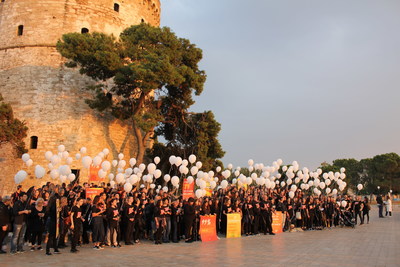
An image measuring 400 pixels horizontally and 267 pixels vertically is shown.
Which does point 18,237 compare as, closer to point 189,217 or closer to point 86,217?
point 86,217

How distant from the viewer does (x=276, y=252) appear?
9.07 m

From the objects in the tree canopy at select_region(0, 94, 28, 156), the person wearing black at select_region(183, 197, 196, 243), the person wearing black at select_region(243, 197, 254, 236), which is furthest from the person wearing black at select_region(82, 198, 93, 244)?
the tree canopy at select_region(0, 94, 28, 156)

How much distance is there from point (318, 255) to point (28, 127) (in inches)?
807

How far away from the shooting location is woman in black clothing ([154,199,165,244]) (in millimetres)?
10987

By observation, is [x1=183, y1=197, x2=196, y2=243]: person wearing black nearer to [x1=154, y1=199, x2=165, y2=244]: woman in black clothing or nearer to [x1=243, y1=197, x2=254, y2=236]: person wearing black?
[x1=154, y1=199, x2=165, y2=244]: woman in black clothing

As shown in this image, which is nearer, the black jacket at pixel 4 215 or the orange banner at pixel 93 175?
the black jacket at pixel 4 215

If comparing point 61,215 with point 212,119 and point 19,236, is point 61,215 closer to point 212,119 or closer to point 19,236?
point 19,236

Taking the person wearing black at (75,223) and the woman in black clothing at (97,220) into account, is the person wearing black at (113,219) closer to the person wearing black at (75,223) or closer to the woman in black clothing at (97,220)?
the woman in black clothing at (97,220)

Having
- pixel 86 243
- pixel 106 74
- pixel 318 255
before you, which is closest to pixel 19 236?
pixel 86 243

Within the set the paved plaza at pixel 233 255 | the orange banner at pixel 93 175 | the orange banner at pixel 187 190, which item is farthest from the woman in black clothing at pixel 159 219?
the orange banner at pixel 93 175

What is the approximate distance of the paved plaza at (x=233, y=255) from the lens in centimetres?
749

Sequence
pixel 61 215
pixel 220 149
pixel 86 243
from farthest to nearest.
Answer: pixel 220 149
pixel 86 243
pixel 61 215

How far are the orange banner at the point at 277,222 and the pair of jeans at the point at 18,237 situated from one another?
971 cm

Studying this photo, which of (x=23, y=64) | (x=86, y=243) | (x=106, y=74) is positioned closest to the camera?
(x=86, y=243)
